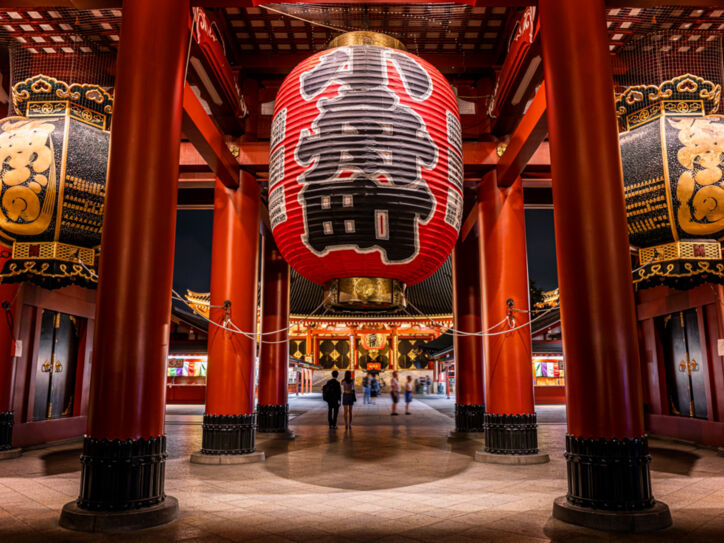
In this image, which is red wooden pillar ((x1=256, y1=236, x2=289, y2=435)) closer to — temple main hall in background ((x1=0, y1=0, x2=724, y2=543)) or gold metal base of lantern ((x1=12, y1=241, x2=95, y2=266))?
temple main hall in background ((x1=0, y1=0, x2=724, y2=543))

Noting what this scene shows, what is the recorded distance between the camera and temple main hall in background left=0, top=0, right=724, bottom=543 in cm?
385

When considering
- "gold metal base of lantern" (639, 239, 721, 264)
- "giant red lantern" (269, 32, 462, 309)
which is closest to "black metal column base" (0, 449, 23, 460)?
"giant red lantern" (269, 32, 462, 309)

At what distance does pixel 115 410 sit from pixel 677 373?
31.6 ft

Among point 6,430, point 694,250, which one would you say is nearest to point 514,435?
point 694,250

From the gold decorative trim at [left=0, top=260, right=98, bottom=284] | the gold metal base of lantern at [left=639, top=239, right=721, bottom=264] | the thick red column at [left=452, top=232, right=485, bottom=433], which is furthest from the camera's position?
the thick red column at [left=452, top=232, right=485, bottom=433]

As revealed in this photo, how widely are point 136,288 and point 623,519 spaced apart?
4.07m

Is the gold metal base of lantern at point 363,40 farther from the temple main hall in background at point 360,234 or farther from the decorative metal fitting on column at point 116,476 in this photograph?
the decorative metal fitting on column at point 116,476

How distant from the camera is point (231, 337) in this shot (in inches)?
295

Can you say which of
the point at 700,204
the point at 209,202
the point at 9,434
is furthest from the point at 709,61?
the point at 9,434

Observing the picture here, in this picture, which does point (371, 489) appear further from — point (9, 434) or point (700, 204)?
point (9, 434)

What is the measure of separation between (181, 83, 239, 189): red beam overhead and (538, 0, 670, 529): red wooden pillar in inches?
159

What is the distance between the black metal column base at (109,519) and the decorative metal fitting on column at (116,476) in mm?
57

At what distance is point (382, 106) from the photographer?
12.7 feet

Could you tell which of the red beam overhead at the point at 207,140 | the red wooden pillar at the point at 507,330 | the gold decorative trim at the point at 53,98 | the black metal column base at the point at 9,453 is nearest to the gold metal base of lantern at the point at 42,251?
the gold decorative trim at the point at 53,98
